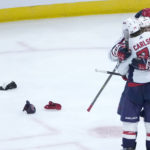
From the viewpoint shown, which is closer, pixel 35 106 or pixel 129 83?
pixel 129 83

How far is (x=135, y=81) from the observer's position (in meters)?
3.51

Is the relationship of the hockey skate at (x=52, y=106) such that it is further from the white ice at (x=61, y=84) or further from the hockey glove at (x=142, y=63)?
the hockey glove at (x=142, y=63)

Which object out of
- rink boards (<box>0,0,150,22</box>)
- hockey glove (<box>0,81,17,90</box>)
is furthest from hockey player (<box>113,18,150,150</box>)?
rink boards (<box>0,0,150,22</box>)

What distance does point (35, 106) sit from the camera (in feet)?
15.5

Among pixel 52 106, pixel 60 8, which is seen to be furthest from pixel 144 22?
pixel 60 8

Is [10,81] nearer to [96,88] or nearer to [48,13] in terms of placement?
[96,88]

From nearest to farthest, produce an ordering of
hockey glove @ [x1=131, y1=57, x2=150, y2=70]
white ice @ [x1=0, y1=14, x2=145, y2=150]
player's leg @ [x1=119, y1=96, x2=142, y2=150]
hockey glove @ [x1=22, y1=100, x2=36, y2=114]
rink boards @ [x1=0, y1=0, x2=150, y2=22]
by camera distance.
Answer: hockey glove @ [x1=131, y1=57, x2=150, y2=70] < player's leg @ [x1=119, y1=96, x2=142, y2=150] < white ice @ [x1=0, y1=14, x2=145, y2=150] < hockey glove @ [x1=22, y1=100, x2=36, y2=114] < rink boards @ [x1=0, y1=0, x2=150, y2=22]

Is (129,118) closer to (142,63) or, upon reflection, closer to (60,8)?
(142,63)

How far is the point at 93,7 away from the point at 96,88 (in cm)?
260

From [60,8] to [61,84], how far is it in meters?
2.39

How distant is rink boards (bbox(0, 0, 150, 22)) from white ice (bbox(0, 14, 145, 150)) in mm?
88

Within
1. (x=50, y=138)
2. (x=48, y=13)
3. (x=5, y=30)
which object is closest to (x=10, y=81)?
(x=50, y=138)

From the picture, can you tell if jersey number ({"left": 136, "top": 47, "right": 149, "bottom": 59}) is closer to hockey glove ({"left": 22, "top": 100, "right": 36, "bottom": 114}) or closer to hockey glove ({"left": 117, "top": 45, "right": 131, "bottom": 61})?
hockey glove ({"left": 117, "top": 45, "right": 131, "bottom": 61})

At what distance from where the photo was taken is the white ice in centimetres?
415
